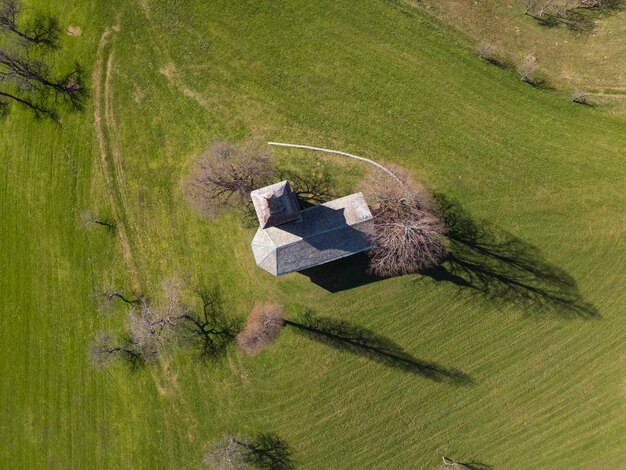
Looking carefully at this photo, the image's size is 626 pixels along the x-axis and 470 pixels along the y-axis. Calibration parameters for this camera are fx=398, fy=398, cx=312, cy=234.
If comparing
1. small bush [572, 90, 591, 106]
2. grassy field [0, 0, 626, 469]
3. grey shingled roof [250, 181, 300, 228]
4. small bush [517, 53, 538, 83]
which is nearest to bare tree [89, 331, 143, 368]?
grassy field [0, 0, 626, 469]

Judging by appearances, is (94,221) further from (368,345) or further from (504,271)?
(504,271)

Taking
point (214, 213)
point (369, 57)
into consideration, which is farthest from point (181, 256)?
point (369, 57)

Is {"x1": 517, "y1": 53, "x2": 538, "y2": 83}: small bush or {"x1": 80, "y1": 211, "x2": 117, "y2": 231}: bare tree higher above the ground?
{"x1": 517, "y1": 53, "x2": 538, "y2": 83}: small bush

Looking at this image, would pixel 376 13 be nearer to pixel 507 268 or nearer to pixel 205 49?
pixel 205 49

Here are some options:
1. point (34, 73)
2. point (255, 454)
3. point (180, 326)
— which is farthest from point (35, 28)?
point (255, 454)

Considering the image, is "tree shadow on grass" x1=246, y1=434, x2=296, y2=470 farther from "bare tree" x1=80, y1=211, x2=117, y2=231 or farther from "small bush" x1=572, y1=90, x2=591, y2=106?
"small bush" x1=572, y1=90, x2=591, y2=106
